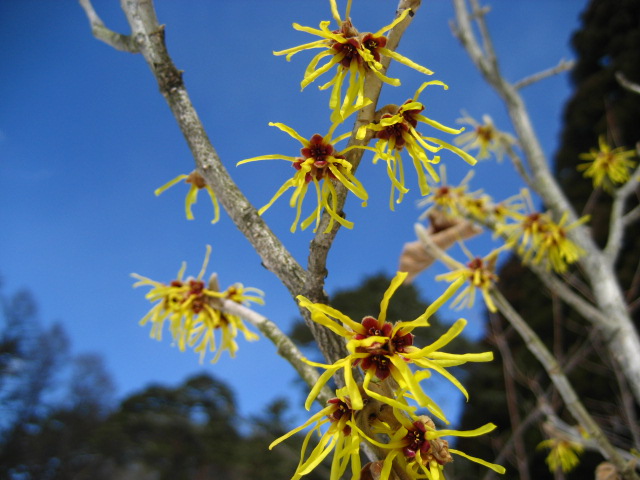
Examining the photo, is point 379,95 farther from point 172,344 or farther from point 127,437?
point 127,437

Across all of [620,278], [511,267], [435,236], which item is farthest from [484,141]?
[511,267]

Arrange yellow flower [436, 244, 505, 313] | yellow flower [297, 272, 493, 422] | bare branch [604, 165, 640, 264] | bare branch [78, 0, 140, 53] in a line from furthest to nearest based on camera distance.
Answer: bare branch [604, 165, 640, 264] → yellow flower [436, 244, 505, 313] → bare branch [78, 0, 140, 53] → yellow flower [297, 272, 493, 422]

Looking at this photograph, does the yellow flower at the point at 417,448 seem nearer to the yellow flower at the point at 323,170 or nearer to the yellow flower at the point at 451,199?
the yellow flower at the point at 323,170

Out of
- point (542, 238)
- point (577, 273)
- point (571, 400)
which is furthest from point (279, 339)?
point (577, 273)

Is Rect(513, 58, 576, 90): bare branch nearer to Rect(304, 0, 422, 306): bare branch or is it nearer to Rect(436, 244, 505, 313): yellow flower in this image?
Rect(436, 244, 505, 313): yellow flower

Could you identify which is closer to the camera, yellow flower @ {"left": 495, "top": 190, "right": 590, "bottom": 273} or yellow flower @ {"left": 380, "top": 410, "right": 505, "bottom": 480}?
yellow flower @ {"left": 380, "top": 410, "right": 505, "bottom": 480}

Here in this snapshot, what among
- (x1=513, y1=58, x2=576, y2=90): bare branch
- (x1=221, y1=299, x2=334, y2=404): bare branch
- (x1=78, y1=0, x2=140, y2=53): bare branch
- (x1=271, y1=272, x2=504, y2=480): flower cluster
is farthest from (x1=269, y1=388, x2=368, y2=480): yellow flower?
(x1=513, y1=58, x2=576, y2=90): bare branch

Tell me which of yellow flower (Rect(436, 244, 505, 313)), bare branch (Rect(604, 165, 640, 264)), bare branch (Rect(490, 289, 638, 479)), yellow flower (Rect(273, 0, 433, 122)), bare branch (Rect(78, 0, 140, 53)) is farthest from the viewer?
bare branch (Rect(604, 165, 640, 264))

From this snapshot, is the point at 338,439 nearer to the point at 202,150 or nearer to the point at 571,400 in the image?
the point at 202,150
